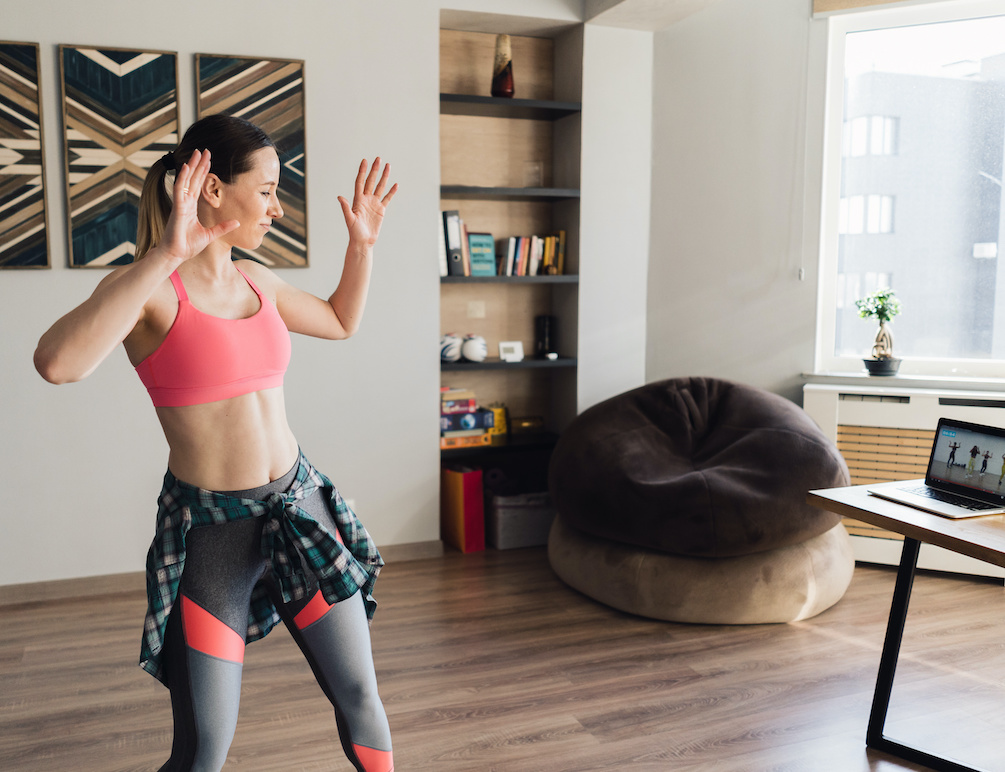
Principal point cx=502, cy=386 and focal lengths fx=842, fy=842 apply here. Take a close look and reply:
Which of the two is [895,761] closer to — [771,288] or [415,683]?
[415,683]

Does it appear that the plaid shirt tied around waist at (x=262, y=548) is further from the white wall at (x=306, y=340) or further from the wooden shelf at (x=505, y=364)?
the wooden shelf at (x=505, y=364)

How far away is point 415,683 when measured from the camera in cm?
258

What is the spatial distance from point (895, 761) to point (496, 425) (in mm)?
2415

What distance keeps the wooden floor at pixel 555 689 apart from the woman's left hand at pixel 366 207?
1337 mm

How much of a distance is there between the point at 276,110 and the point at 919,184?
2.81m

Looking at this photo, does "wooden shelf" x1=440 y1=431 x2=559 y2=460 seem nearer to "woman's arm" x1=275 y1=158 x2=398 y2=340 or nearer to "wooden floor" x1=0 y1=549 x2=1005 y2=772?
"wooden floor" x1=0 y1=549 x2=1005 y2=772

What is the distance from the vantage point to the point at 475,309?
4223mm

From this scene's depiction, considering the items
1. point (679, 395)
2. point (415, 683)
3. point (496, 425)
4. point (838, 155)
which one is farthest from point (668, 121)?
point (415, 683)

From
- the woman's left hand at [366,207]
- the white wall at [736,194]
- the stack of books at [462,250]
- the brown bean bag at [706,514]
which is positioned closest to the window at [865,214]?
the white wall at [736,194]

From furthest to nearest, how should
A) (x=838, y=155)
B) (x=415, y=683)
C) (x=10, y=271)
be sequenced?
(x=838, y=155) < (x=10, y=271) < (x=415, y=683)

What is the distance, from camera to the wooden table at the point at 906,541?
1.78 meters

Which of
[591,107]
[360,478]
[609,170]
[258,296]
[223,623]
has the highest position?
[591,107]

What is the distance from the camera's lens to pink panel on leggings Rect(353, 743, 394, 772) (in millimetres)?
1487

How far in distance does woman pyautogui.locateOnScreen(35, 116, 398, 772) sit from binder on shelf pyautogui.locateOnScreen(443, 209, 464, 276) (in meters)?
2.39
